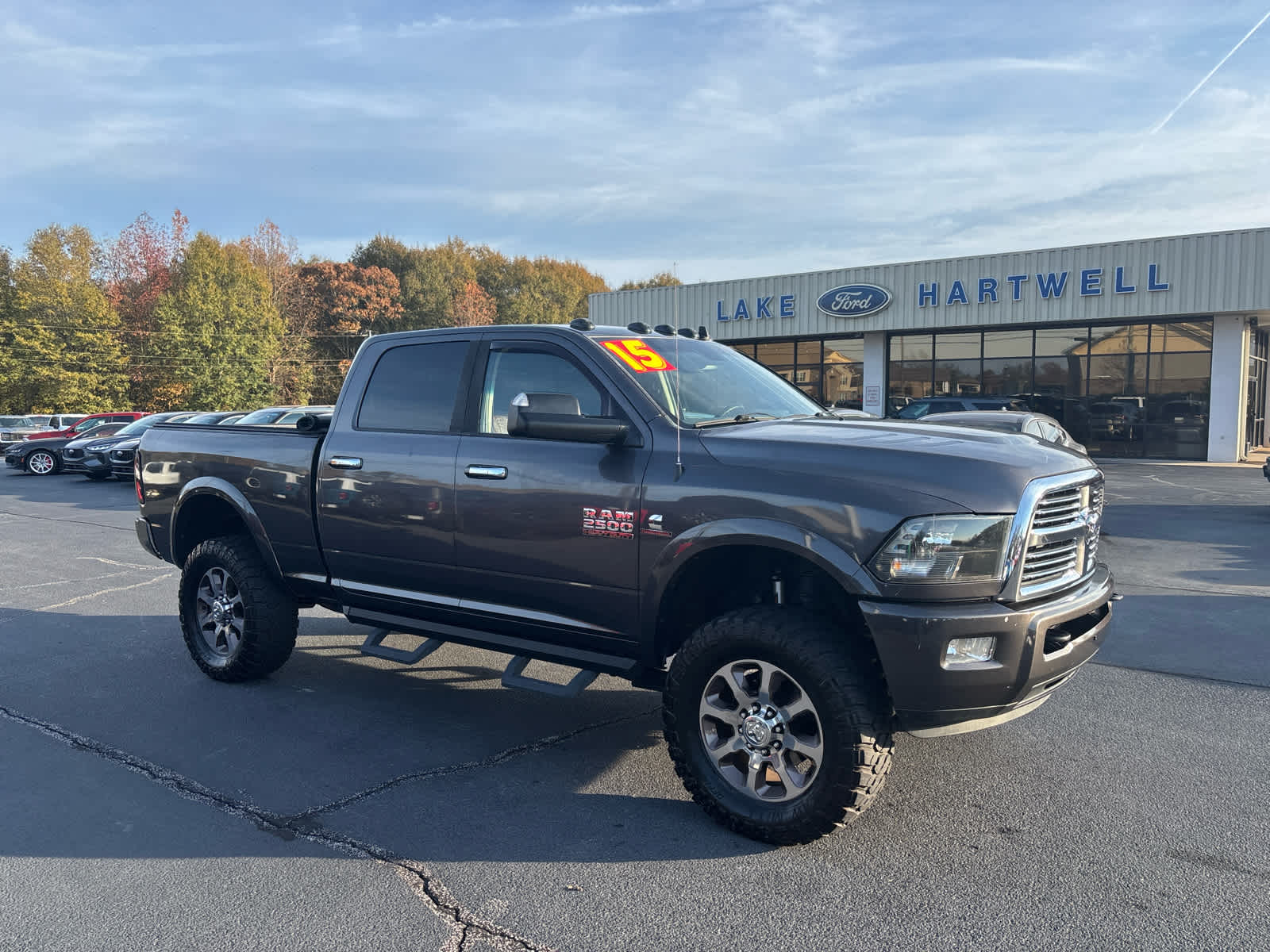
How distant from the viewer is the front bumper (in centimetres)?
320

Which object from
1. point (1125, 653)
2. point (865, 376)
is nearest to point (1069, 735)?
point (1125, 653)

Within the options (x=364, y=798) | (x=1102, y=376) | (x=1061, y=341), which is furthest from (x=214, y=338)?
(x=364, y=798)

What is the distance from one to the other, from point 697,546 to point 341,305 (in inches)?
2388

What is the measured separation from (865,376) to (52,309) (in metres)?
36.3

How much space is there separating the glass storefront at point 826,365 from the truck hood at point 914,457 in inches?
983

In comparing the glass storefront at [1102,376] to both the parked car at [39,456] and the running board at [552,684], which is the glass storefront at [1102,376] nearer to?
the parked car at [39,456]

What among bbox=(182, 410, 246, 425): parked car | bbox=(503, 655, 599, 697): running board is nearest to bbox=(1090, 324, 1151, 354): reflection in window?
bbox=(182, 410, 246, 425): parked car

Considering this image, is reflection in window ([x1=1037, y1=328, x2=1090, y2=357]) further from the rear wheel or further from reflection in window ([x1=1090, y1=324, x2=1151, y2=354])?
the rear wheel

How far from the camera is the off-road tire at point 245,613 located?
17.6 feet

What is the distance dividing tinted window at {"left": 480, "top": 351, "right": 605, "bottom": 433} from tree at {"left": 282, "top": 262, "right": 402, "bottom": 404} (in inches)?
2052

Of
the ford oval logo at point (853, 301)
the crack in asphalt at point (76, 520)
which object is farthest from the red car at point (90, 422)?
the ford oval logo at point (853, 301)

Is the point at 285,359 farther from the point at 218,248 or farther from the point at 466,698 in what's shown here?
the point at 466,698

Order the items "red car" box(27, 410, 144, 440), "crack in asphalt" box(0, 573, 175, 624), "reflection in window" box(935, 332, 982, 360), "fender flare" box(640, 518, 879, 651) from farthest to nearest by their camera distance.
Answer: "reflection in window" box(935, 332, 982, 360) < "red car" box(27, 410, 144, 440) < "crack in asphalt" box(0, 573, 175, 624) < "fender flare" box(640, 518, 879, 651)

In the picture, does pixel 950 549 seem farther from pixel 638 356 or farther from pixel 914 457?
pixel 638 356
